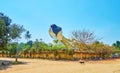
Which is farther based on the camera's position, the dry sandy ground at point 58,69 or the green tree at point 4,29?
the green tree at point 4,29

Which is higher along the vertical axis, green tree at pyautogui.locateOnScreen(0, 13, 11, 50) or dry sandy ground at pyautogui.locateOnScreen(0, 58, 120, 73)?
green tree at pyautogui.locateOnScreen(0, 13, 11, 50)

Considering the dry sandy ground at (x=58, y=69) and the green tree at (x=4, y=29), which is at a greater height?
the green tree at (x=4, y=29)

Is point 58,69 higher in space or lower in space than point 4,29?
lower

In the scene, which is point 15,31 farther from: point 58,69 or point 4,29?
point 58,69

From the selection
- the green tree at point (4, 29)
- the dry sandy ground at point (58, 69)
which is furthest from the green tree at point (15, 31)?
the dry sandy ground at point (58, 69)

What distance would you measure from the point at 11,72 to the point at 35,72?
1902 millimetres

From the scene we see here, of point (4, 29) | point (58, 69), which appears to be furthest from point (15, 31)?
point (58, 69)

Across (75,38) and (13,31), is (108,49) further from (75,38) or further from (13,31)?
(13,31)

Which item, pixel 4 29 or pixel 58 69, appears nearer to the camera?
pixel 58 69

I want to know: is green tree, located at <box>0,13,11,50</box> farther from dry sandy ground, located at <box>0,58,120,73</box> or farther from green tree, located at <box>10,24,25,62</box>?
dry sandy ground, located at <box>0,58,120,73</box>

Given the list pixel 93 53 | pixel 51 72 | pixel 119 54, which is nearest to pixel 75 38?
pixel 93 53

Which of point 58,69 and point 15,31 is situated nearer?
point 58,69

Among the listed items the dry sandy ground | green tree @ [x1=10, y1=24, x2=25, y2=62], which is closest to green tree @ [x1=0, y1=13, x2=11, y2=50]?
green tree @ [x1=10, y1=24, x2=25, y2=62]

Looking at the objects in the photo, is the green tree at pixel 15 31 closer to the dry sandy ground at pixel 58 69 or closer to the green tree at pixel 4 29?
the green tree at pixel 4 29
